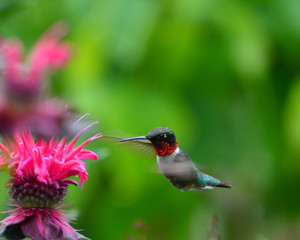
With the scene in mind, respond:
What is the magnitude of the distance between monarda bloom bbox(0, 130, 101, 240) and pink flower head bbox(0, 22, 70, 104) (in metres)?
0.32

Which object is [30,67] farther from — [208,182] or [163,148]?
[208,182]

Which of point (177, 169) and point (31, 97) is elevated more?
point (31, 97)

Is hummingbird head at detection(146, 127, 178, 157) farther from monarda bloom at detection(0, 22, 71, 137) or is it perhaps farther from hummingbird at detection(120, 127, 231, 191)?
monarda bloom at detection(0, 22, 71, 137)

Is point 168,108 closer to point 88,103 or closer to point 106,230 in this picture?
point 88,103

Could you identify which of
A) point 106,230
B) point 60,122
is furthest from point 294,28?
point 60,122

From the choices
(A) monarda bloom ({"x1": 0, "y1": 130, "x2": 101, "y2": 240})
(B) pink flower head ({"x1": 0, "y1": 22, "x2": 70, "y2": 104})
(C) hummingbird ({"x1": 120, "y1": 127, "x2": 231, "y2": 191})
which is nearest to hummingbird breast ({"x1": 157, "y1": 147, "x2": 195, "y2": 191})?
(C) hummingbird ({"x1": 120, "y1": 127, "x2": 231, "y2": 191})

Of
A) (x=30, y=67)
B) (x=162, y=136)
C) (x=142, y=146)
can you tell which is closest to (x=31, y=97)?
(x=30, y=67)

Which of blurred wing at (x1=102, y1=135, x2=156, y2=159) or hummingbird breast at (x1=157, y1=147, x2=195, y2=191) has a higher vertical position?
blurred wing at (x1=102, y1=135, x2=156, y2=159)

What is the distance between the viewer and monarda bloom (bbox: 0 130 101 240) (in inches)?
42.0

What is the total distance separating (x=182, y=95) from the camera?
2.58m

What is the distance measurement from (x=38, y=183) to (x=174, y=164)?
12.2 inches

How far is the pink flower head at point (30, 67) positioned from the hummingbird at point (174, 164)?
0.47 meters

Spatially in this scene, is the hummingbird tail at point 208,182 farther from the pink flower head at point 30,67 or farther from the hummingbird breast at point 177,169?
the pink flower head at point 30,67

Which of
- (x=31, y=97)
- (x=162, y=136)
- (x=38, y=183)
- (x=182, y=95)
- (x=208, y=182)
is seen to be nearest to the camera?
(x=31, y=97)
